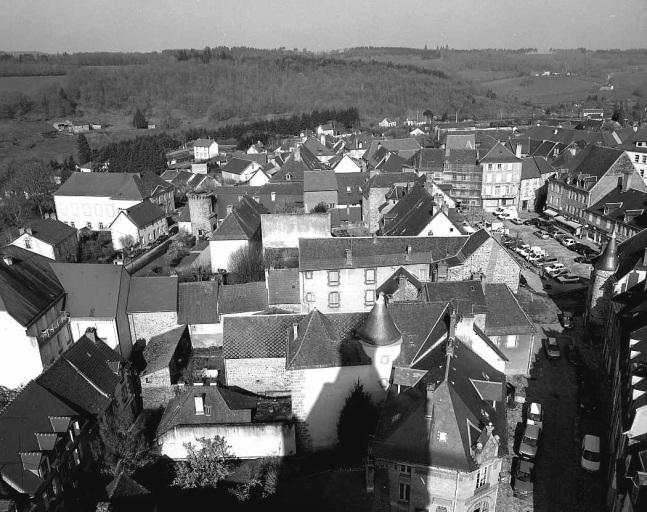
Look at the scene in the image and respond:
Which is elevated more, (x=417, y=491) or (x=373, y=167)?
(x=373, y=167)

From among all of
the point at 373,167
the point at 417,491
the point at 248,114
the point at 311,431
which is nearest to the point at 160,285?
the point at 311,431

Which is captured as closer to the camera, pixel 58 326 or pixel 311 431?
pixel 311 431

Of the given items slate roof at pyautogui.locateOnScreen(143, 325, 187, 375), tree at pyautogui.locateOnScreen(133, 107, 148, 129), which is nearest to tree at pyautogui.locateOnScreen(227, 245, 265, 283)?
slate roof at pyautogui.locateOnScreen(143, 325, 187, 375)

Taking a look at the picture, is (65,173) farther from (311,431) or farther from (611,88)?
(611,88)

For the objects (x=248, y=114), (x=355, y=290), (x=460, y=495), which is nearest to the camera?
(x=460, y=495)

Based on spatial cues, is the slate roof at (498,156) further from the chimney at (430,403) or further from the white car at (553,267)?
the chimney at (430,403)
